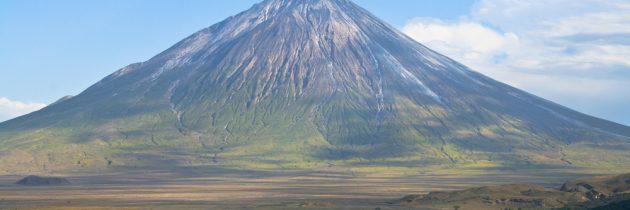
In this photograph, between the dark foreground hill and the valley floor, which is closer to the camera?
the dark foreground hill

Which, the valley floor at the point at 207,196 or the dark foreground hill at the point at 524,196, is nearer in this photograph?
the dark foreground hill at the point at 524,196

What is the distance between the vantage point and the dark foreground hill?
125438 millimetres

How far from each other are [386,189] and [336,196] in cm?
2769

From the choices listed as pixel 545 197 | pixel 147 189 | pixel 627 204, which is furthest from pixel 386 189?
pixel 627 204

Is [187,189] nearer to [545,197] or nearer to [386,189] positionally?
[386,189]

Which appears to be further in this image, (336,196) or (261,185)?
(261,185)

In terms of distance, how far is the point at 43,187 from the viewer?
196 metres

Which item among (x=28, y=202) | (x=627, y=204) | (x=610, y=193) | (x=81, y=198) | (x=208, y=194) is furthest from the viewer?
(x=208, y=194)

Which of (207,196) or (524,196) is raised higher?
(524,196)

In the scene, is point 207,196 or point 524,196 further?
point 207,196

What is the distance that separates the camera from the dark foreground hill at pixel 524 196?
12544 cm

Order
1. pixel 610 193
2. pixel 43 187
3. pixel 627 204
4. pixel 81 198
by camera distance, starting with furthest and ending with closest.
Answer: pixel 43 187, pixel 81 198, pixel 610 193, pixel 627 204

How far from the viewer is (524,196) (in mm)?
130500

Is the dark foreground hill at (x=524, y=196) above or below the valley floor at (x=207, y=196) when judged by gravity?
above
